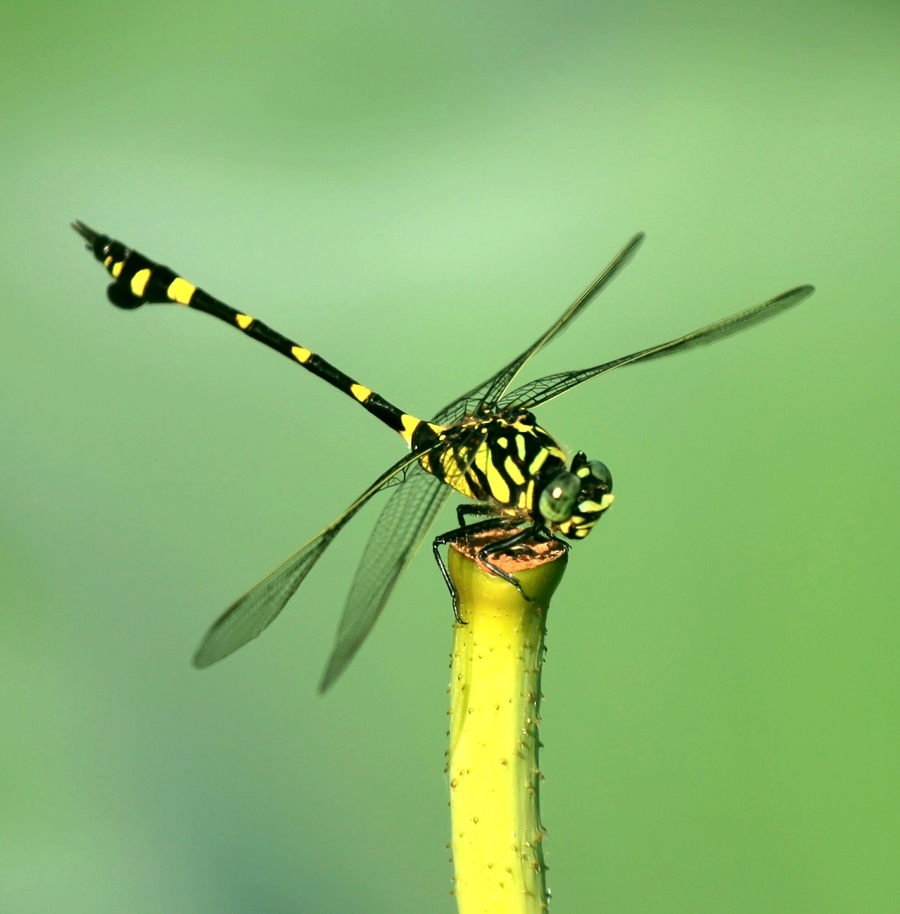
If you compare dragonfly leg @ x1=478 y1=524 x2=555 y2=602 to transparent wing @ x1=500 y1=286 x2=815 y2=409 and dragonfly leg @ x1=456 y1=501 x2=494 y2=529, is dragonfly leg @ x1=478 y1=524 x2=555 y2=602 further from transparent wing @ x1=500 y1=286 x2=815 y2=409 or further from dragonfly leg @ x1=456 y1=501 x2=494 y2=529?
transparent wing @ x1=500 y1=286 x2=815 y2=409

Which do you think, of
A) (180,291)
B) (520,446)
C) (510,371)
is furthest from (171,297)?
(520,446)

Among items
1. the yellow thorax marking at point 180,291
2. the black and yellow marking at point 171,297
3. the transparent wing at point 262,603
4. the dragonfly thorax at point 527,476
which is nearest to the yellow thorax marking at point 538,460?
the dragonfly thorax at point 527,476

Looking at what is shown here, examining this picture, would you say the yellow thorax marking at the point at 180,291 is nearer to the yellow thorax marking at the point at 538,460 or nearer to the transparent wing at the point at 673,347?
the transparent wing at the point at 673,347

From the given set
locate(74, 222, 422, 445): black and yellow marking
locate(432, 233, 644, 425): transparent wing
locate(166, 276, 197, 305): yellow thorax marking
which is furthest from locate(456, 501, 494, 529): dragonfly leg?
locate(166, 276, 197, 305): yellow thorax marking

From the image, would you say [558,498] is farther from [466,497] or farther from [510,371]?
[510,371]

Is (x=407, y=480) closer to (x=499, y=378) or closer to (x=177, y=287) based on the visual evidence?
(x=499, y=378)

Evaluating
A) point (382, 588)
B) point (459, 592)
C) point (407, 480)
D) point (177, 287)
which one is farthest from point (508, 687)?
point (177, 287)
